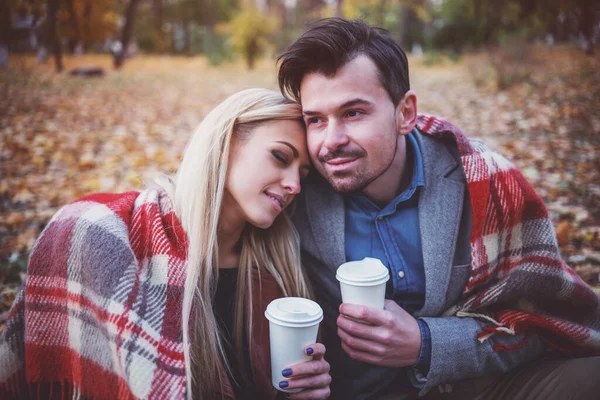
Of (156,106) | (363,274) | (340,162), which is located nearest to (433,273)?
(363,274)

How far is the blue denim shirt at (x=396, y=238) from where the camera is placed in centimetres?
198

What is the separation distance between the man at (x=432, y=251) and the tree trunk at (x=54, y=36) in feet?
12.6

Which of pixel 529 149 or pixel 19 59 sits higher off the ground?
pixel 19 59

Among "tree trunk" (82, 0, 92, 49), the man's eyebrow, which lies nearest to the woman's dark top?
the man's eyebrow

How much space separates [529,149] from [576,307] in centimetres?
392

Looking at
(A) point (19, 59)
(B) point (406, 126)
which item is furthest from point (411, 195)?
(A) point (19, 59)

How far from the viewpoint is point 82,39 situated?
617 centimetres

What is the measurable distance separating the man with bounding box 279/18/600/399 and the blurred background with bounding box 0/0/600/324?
700mm

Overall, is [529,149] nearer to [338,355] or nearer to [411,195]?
[411,195]

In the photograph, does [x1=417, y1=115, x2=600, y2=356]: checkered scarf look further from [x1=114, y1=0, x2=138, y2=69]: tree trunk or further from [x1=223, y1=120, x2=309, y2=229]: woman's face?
[x1=114, y1=0, x2=138, y2=69]: tree trunk

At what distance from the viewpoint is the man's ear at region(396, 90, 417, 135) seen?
210 cm

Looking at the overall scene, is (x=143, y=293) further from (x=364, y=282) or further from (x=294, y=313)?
(x=364, y=282)

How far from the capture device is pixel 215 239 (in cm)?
186

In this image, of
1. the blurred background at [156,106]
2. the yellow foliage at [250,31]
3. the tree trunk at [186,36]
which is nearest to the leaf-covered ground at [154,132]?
the blurred background at [156,106]
